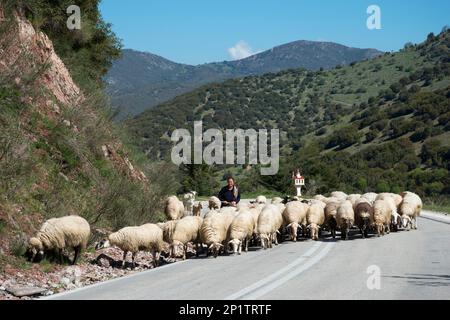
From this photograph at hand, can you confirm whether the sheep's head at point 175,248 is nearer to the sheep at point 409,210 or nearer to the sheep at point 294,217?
the sheep at point 294,217

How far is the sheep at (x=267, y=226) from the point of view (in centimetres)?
1511

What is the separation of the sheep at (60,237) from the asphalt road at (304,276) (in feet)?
5.89

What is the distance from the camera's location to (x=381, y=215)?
54.6 ft

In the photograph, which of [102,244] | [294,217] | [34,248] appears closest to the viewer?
[34,248]

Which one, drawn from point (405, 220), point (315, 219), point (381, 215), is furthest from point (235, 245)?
point (405, 220)

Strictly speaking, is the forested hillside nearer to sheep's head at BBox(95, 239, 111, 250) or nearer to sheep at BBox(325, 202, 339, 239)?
sheep's head at BBox(95, 239, 111, 250)

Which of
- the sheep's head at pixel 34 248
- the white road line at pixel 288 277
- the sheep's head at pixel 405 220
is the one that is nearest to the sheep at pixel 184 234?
the white road line at pixel 288 277

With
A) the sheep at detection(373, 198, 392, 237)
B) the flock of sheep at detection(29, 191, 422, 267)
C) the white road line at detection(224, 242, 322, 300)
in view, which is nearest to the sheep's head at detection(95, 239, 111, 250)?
the flock of sheep at detection(29, 191, 422, 267)

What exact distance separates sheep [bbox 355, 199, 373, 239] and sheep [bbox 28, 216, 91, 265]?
25.6 feet

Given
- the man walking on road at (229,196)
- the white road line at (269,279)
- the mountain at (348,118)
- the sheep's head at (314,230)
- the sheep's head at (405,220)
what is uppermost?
the mountain at (348,118)

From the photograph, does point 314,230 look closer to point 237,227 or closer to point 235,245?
point 237,227

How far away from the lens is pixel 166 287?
9211 mm

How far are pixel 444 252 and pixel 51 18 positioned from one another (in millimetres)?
16376

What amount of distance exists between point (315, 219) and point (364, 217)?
1.36 meters
